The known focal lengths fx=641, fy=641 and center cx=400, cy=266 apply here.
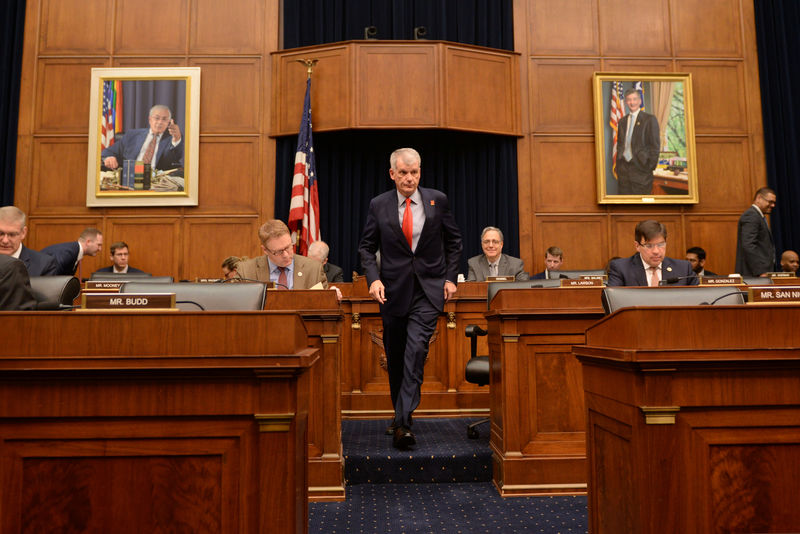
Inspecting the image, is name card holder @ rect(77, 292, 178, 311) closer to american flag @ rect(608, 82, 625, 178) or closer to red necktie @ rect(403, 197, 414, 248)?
red necktie @ rect(403, 197, 414, 248)

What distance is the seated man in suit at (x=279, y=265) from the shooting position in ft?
12.3

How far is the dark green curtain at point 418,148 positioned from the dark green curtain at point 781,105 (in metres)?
3.04

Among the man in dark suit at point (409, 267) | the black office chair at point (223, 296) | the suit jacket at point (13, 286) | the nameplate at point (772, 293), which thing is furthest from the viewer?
the man in dark suit at point (409, 267)

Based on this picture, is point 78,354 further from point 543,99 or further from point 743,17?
point 743,17

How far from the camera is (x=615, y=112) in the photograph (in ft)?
24.6

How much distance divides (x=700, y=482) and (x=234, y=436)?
49.6 inches

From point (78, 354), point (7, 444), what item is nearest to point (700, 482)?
point (78, 354)

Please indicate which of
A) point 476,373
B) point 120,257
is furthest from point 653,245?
point 120,257

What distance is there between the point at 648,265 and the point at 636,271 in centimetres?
8

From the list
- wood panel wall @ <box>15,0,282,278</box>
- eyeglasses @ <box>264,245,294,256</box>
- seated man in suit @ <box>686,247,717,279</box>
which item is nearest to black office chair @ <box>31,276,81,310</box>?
eyeglasses @ <box>264,245,294,256</box>

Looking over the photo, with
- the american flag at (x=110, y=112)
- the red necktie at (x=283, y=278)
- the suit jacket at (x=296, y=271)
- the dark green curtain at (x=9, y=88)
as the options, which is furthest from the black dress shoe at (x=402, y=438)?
the dark green curtain at (x=9, y=88)

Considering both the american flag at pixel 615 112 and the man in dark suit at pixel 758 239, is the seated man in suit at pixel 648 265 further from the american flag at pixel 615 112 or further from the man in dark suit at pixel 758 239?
the american flag at pixel 615 112

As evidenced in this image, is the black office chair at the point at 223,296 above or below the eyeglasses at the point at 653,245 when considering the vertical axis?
below

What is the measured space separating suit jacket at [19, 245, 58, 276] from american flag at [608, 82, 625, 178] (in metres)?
5.88
